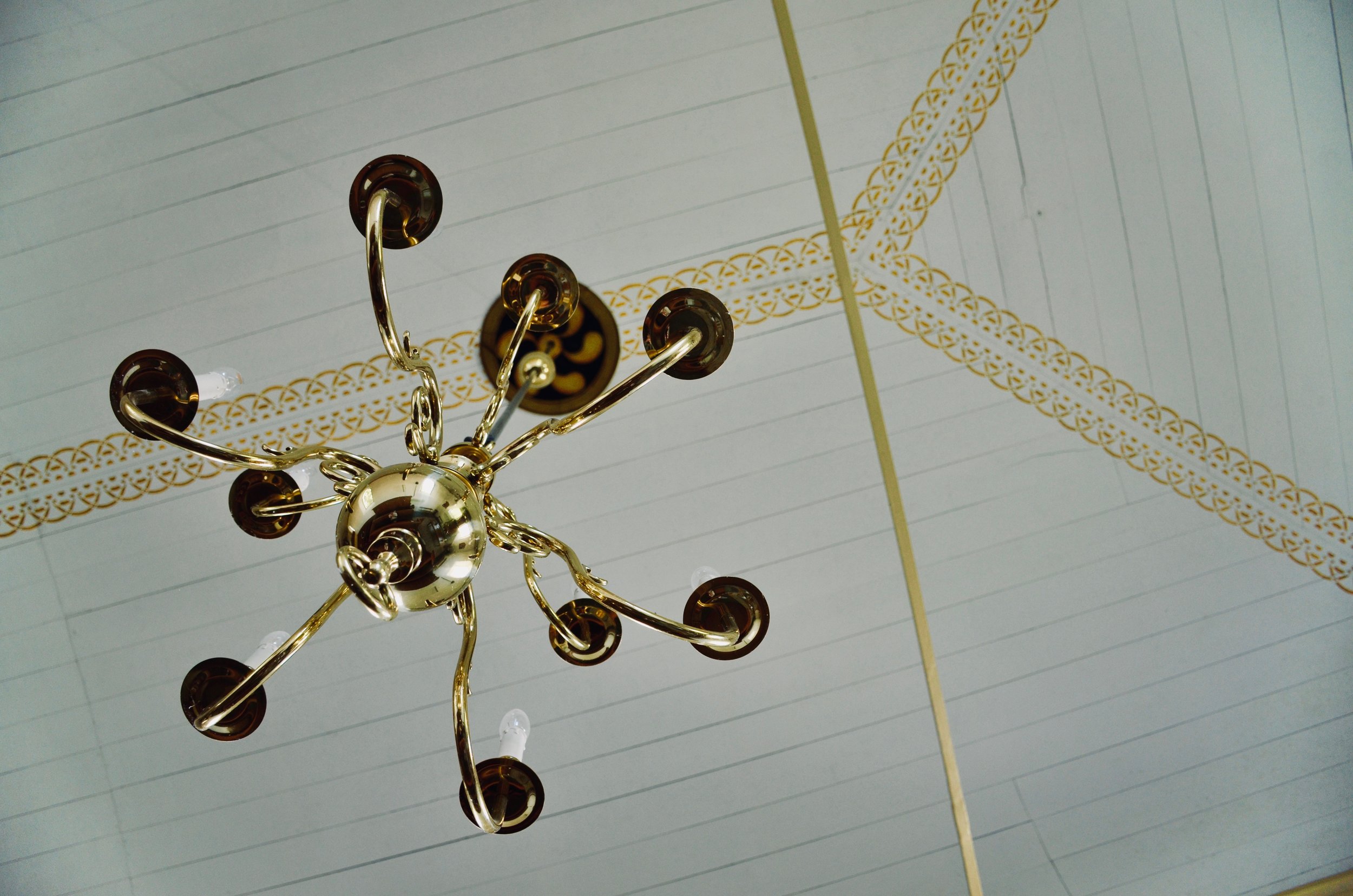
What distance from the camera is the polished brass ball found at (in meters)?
1.19

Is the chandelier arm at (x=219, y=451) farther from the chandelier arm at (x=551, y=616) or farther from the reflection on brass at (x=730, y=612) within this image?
the reflection on brass at (x=730, y=612)

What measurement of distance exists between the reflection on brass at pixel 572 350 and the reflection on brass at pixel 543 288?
2.71ft

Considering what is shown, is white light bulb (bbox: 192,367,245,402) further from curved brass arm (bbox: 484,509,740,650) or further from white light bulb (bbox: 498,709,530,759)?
white light bulb (bbox: 498,709,530,759)

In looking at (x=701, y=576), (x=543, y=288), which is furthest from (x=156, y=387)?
(x=701, y=576)

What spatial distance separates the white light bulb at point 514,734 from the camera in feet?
4.59

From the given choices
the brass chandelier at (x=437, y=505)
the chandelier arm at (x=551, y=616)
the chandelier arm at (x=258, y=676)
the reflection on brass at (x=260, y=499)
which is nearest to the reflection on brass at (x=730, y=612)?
the brass chandelier at (x=437, y=505)

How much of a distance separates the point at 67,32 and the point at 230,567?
176 cm

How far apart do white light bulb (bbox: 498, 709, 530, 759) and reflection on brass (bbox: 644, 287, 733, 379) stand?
29.6 inches

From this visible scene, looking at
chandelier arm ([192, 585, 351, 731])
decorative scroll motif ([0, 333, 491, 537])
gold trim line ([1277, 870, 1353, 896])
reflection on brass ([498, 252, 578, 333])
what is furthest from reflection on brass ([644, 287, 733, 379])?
gold trim line ([1277, 870, 1353, 896])

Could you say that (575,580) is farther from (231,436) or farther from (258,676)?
(231,436)

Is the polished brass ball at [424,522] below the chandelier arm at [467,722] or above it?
above

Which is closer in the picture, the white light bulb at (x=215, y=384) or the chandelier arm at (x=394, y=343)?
the chandelier arm at (x=394, y=343)

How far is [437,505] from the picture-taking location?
1.23 meters

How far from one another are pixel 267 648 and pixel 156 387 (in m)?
0.54
